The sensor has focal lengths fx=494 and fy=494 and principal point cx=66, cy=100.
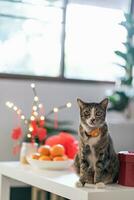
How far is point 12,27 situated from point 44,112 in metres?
0.82

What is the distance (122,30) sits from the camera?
4941 mm

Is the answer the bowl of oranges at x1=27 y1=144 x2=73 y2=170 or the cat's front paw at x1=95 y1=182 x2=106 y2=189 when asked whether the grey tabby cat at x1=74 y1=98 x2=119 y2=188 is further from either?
the bowl of oranges at x1=27 y1=144 x2=73 y2=170

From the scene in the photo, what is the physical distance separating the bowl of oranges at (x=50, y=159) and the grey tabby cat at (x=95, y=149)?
0.51m

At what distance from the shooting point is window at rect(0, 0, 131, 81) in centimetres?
442

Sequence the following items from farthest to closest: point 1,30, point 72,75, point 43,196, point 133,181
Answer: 1. point 72,75
2. point 1,30
3. point 43,196
4. point 133,181

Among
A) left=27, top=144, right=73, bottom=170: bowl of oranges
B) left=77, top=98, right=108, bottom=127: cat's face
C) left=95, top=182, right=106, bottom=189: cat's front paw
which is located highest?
left=77, top=98, right=108, bottom=127: cat's face

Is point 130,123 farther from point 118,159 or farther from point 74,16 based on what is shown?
point 118,159

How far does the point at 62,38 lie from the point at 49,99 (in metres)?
0.59

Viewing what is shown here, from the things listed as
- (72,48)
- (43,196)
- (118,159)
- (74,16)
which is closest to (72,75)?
(72,48)

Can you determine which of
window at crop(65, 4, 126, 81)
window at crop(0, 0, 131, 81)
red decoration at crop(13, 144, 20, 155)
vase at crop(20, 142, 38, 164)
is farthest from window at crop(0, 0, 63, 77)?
vase at crop(20, 142, 38, 164)

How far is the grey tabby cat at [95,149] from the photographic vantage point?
2.05 metres

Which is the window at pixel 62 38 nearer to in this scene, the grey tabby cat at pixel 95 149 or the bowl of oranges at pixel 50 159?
the bowl of oranges at pixel 50 159

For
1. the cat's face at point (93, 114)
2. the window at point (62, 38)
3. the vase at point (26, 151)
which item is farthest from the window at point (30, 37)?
the cat's face at point (93, 114)

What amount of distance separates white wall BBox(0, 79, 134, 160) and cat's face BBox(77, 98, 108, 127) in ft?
7.55
